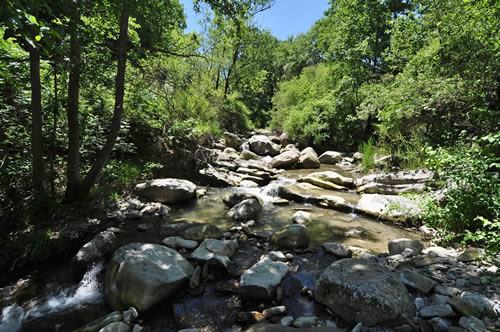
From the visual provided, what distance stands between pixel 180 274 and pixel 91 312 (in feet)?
3.49

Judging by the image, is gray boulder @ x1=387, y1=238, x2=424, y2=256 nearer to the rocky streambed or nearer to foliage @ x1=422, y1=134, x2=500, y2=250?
the rocky streambed

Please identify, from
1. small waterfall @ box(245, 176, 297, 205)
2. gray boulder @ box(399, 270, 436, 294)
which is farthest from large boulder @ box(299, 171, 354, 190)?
gray boulder @ box(399, 270, 436, 294)

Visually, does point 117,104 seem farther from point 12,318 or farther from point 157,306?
point 157,306

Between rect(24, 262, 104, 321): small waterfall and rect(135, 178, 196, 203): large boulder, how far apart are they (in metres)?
2.96

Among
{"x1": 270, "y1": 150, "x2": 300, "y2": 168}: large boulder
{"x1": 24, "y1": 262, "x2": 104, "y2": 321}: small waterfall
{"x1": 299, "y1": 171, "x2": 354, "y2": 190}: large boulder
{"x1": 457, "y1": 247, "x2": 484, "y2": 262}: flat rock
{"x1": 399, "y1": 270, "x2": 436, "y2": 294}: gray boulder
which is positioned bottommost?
{"x1": 24, "y1": 262, "x2": 104, "y2": 321}: small waterfall

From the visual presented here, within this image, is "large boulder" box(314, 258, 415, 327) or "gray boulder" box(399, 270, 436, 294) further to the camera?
"gray boulder" box(399, 270, 436, 294)

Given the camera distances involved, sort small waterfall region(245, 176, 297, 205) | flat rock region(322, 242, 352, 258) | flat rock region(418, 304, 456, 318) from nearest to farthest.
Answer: flat rock region(418, 304, 456, 318)
flat rock region(322, 242, 352, 258)
small waterfall region(245, 176, 297, 205)

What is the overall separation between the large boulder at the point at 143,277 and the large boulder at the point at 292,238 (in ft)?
5.58

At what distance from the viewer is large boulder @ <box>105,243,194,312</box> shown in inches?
101

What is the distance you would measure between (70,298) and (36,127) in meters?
2.93

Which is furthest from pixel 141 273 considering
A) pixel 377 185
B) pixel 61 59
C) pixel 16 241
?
pixel 377 185

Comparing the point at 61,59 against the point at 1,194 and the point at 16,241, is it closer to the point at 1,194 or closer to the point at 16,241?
the point at 1,194

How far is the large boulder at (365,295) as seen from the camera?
2.20 m

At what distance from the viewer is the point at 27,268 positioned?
3.23 m
